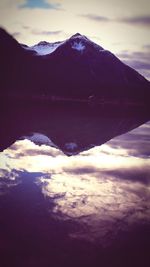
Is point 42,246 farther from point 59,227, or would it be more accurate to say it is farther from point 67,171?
point 67,171

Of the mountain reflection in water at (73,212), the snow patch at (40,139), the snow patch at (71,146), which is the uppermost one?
the snow patch at (40,139)

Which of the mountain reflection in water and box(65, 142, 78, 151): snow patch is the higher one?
box(65, 142, 78, 151): snow patch

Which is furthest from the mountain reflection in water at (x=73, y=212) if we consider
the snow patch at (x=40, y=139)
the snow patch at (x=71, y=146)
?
the snow patch at (x=40, y=139)

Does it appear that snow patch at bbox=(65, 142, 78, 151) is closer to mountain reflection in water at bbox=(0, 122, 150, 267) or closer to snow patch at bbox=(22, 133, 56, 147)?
snow patch at bbox=(22, 133, 56, 147)

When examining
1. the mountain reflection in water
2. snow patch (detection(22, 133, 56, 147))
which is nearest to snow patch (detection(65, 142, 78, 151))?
snow patch (detection(22, 133, 56, 147))

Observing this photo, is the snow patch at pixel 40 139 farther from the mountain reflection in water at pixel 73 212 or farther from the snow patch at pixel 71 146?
the mountain reflection in water at pixel 73 212

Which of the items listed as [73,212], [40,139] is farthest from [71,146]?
[73,212]

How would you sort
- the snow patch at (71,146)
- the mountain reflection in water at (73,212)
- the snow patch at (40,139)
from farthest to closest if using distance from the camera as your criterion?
1. the snow patch at (40,139)
2. the snow patch at (71,146)
3. the mountain reflection in water at (73,212)

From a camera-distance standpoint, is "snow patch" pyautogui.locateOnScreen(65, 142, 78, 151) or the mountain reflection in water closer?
the mountain reflection in water

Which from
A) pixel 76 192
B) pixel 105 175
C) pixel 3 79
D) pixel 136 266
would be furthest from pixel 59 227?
pixel 3 79
